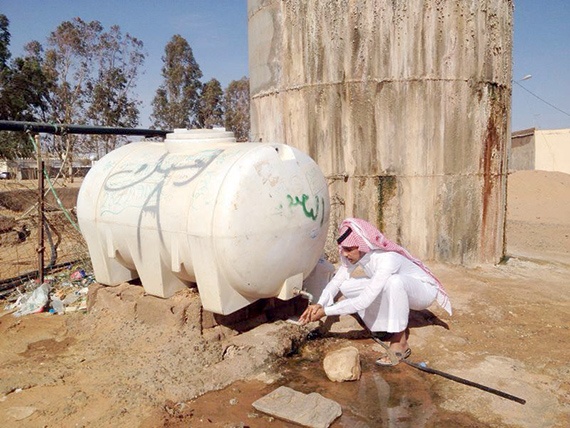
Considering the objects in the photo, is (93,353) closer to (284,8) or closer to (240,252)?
(240,252)

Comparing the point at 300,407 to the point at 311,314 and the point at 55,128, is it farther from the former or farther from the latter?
the point at 55,128

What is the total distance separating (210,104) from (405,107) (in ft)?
96.1

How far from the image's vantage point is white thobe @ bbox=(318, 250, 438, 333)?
11.9ft

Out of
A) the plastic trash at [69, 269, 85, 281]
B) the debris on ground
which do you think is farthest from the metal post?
the plastic trash at [69, 269, 85, 281]

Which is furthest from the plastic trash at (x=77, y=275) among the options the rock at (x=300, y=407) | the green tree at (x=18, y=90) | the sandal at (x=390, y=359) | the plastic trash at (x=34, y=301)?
the green tree at (x=18, y=90)

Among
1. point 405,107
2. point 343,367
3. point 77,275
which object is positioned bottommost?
point 343,367

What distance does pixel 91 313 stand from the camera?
445 centimetres

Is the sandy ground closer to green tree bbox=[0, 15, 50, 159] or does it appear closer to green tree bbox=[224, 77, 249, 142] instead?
green tree bbox=[0, 15, 50, 159]

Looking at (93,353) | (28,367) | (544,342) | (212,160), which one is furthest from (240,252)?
(544,342)

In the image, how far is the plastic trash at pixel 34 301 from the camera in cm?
486

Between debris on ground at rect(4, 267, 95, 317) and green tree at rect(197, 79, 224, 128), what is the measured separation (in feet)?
94.6

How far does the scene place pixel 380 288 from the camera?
3633 mm

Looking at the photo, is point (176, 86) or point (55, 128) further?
point (176, 86)

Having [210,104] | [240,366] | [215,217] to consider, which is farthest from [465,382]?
[210,104]
